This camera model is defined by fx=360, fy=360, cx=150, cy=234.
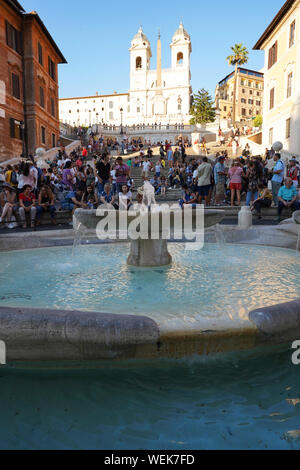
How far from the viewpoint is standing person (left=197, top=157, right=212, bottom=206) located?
10.0 metres

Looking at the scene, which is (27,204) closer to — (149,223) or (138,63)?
(149,223)

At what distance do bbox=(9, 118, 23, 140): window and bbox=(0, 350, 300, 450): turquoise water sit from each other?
22.5m

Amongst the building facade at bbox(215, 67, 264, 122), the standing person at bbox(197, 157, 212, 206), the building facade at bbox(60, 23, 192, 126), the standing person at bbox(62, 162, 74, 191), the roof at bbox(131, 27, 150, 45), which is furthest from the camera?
the building facade at bbox(215, 67, 264, 122)

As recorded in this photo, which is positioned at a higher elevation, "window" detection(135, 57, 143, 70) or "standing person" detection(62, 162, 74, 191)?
"window" detection(135, 57, 143, 70)

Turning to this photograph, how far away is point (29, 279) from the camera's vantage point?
4055 millimetres

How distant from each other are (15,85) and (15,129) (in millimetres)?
2942

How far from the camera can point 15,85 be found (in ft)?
75.6

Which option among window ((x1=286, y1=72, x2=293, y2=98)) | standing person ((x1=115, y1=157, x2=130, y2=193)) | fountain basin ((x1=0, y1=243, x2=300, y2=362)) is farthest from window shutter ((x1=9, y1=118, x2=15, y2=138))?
fountain basin ((x1=0, y1=243, x2=300, y2=362))

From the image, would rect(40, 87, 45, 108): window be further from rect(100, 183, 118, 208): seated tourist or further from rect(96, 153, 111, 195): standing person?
rect(100, 183, 118, 208): seated tourist

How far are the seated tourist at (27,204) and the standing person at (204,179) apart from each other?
4.57 m

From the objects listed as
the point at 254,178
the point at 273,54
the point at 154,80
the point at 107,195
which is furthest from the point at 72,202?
the point at 154,80
